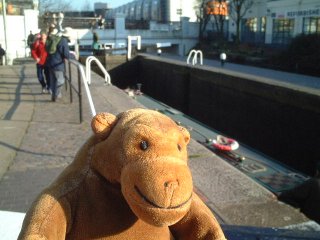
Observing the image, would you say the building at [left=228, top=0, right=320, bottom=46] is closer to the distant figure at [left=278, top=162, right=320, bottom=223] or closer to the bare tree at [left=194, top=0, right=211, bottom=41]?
the bare tree at [left=194, top=0, right=211, bottom=41]

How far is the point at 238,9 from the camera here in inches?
1833

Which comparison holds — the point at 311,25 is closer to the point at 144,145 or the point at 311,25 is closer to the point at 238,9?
the point at 238,9

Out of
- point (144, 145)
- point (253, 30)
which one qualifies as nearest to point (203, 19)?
Result: point (253, 30)

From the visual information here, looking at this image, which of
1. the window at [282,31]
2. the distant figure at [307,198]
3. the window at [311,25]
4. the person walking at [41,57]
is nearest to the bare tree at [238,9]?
the window at [282,31]

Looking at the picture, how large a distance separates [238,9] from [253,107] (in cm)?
3846

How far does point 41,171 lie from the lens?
15.5 ft

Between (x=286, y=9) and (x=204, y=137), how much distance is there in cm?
3628

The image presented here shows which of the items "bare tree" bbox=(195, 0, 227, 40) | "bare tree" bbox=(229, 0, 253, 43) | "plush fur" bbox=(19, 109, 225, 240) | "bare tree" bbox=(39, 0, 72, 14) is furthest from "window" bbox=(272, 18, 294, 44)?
"plush fur" bbox=(19, 109, 225, 240)

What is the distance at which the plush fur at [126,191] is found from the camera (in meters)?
1.60

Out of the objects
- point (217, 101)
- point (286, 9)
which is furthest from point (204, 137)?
point (286, 9)

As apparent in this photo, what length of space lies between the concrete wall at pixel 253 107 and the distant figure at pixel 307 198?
13.7ft

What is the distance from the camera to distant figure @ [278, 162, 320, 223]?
4.39 m

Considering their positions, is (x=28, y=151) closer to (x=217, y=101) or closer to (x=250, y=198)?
(x=250, y=198)

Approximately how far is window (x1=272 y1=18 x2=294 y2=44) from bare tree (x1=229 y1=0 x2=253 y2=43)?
4.89 metres
